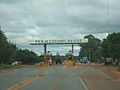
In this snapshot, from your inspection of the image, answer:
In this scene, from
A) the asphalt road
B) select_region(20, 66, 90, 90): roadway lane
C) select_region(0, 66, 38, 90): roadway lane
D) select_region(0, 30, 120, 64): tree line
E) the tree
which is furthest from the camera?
the tree

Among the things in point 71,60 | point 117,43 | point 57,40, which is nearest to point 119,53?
point 117,43

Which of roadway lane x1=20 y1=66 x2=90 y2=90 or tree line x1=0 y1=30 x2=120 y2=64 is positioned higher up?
tree line x1=0 y1=30 x2=120 y2=64

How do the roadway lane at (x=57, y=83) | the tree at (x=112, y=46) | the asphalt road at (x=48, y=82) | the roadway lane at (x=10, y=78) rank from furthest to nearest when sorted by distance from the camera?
1. the tree at (x=112, y=46)
2. the roadway lane at (x=10, y=78)
3. the asphalt road at (x=48, y=82)
4. the roadway lane at (x=57, y=83)

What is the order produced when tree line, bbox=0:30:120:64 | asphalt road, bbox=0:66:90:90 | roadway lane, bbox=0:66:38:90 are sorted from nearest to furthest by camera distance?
1. asphalt road, bbox=0:66:90:90
2. roadway lane, bbox=0:66:38:90
3. tree line, bbox=0:30:120:64

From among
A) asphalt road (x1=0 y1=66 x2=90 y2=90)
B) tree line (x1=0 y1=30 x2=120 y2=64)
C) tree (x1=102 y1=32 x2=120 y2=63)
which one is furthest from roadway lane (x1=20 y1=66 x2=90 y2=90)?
tree (x1=102 y1=32 x2=120 y2=63)

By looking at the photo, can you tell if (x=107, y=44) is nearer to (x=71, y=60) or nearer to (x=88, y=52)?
(x=71, y=60)

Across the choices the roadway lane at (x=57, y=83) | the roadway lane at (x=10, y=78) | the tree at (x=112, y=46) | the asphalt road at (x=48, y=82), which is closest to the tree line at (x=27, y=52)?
the tree at (x=112, y=46)

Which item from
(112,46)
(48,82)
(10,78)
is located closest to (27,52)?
(112,46)

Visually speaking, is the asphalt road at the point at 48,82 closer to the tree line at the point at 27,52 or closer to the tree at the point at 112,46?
the tree line at the point at 27,52

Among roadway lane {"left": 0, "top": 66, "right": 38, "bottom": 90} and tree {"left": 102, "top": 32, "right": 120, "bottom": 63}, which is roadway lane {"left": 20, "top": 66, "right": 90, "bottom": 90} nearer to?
roadway lane {"left": 0, "top": 66, "right": 38, "bottom": 90}

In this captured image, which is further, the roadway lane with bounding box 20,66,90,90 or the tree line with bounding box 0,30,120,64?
the tree line with bounding box 0,30,120,64

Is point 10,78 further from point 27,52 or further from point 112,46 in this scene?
point 27,52

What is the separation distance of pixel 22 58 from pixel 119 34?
3960 cm

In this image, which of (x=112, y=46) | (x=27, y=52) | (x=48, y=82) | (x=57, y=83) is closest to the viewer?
(x=57, y=83)
